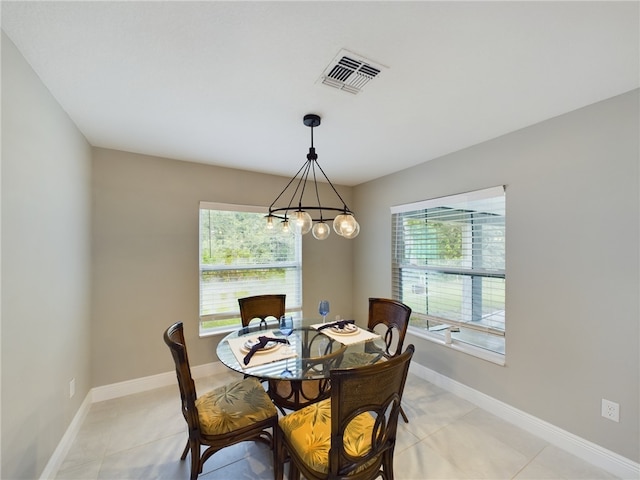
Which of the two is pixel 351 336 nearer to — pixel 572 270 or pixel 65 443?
pixel 572 270

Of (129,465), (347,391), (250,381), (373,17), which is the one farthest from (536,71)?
(129,465)

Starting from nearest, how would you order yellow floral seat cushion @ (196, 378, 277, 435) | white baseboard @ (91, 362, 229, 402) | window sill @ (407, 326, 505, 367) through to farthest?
yellow floral seat cushion @ (196, 378, 277, 435) < window sill @ (407, 326, 505, 367) < white baseboard @ (91, 362, 229, 402)

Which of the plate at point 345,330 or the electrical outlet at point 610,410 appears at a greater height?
the plate at point 345,330

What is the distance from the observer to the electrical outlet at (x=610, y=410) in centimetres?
182

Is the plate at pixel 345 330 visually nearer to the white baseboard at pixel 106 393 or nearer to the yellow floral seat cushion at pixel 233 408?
the yellow floral seat cushion at pixel 233 408

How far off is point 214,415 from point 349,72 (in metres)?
2.21

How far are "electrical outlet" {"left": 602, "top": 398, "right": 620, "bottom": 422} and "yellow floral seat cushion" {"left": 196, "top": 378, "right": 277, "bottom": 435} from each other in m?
2.23

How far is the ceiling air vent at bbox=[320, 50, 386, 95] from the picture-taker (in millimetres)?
1490

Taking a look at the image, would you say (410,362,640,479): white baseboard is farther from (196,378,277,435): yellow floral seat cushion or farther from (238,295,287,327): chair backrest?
(196,378,277,435): yellow floral seat cushion

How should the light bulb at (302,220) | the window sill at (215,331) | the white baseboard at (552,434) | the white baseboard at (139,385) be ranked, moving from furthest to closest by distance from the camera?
the window sill at (215,331) → the white baseboard at (139,385) → the light bulb at (302,220) → the white baseboard at (552,434)

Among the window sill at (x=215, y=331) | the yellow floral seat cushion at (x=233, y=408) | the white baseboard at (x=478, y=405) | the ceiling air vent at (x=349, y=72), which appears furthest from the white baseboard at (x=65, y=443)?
the ceiling air vent at (x=349, y=72)

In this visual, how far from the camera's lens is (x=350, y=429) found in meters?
1.53

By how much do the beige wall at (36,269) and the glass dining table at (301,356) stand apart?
1008mm

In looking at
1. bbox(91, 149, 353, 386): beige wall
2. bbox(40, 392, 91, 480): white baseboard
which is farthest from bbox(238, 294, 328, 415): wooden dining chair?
bbox(40, 392, 91, 480): white baseboard
